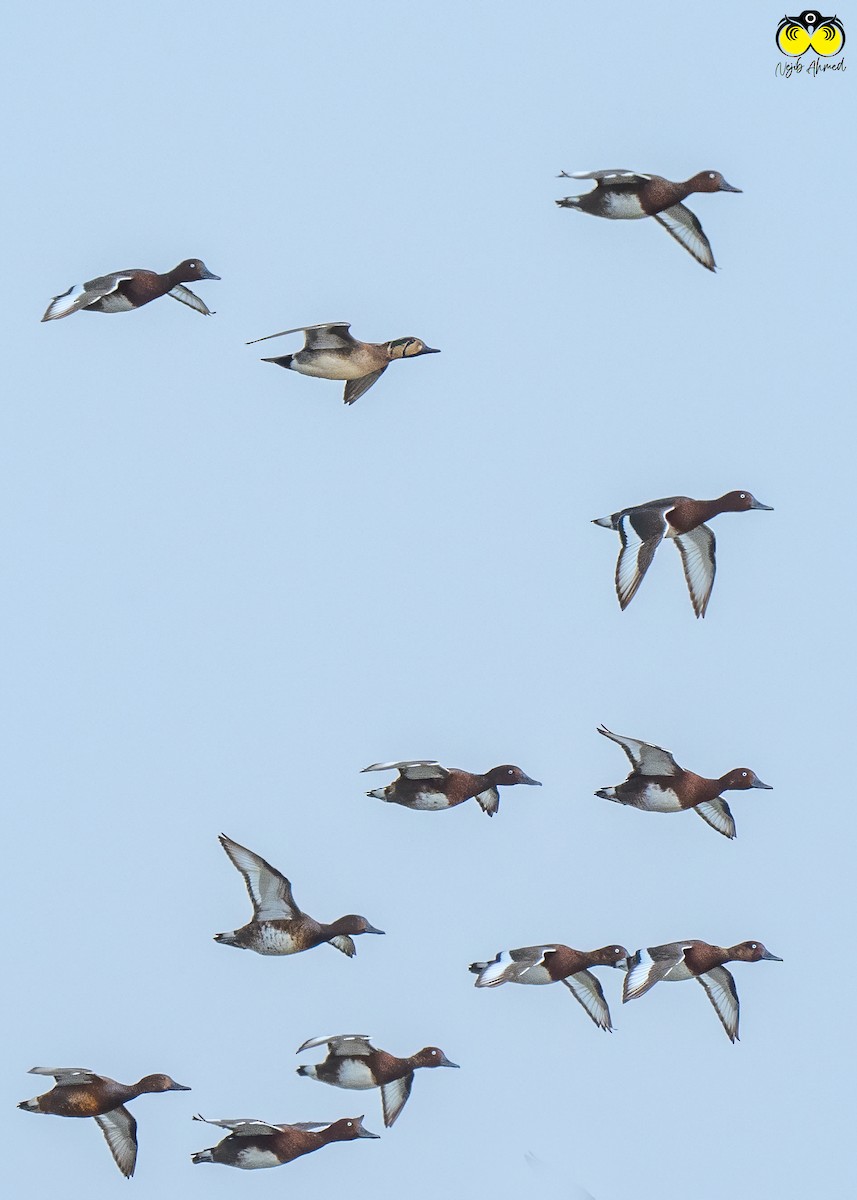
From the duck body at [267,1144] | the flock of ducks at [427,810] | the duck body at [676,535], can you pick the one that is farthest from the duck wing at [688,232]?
the duck body at [267,1144]

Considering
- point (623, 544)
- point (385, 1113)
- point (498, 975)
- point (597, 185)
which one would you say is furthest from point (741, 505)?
point (385, 1113)

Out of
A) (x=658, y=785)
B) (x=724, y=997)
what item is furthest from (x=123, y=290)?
(x=724, y=997)

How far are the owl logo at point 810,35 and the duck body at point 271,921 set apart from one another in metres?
14.5

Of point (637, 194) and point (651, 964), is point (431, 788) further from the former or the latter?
point (637, 194)

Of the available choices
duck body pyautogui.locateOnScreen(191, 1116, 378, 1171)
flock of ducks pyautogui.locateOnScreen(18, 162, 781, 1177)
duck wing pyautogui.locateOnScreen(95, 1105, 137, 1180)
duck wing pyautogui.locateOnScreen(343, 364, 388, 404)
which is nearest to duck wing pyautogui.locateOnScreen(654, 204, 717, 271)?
flock of ducks pyautogui.locateOnScreen(18, 162, 781, 1177)

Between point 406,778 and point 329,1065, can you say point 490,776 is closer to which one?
point 406,778

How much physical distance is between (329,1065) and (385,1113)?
3.43 ft

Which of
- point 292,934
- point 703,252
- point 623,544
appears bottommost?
point 292,934

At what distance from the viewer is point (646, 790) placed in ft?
108

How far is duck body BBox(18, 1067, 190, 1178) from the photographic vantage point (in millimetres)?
32156

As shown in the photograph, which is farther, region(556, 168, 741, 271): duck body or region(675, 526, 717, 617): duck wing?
region(675, 526, 717, 617): duck wing

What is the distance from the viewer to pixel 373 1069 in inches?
1276

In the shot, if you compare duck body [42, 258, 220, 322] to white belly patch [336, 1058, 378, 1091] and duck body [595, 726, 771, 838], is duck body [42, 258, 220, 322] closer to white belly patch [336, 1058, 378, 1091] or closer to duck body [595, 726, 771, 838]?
duck body [595, 726, 771, 838]

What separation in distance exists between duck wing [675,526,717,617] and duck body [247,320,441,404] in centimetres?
393
